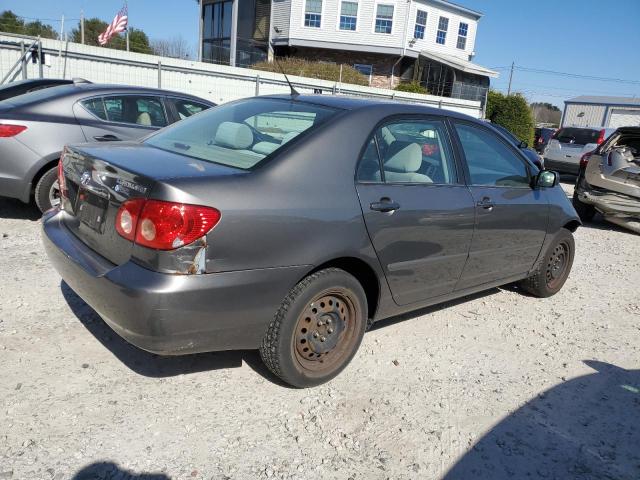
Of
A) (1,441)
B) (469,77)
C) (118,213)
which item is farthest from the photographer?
(469,77)

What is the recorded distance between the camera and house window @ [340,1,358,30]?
30.8m

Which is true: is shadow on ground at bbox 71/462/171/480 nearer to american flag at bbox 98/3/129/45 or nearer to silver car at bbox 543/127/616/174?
silver car at bbox 543/127/616/174

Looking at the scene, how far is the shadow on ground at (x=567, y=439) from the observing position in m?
2.60

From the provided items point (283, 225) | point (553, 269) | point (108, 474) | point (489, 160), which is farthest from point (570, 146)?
point (108, 474)

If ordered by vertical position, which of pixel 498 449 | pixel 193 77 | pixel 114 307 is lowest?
pixel 498 449

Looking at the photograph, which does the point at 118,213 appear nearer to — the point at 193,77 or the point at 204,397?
the point at 204,397

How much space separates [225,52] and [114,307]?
116ft

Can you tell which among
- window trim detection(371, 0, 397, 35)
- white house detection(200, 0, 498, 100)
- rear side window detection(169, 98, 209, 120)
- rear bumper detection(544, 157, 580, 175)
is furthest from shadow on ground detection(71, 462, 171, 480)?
window trim detection(371, 0, 397, 35)

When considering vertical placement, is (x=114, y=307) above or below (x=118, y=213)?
below

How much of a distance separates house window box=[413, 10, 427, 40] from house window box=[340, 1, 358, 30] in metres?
3.78

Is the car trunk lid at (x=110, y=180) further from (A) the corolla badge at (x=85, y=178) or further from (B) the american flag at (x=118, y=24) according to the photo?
(B) the american flag at (x=118, y=24)

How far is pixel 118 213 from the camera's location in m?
2.62

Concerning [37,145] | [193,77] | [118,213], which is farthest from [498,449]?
[193,77]

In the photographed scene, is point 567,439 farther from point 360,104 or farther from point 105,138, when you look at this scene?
point 105,138
